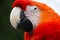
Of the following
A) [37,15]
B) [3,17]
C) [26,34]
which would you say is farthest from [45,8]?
[3,17]

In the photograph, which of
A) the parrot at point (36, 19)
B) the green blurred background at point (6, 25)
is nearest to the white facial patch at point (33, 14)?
the parrot at point (36, 19)

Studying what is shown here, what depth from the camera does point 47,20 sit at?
3.79ft

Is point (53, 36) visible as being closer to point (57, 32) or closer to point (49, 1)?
point (57, 32)

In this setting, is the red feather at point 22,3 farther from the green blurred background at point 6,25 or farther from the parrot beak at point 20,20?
the green blurred background at point 6,25

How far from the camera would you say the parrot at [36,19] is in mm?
1149

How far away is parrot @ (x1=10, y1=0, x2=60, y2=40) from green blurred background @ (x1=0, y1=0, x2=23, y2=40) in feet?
3.38

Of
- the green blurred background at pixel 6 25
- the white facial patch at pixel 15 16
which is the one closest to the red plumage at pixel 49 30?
the white facial patch at pixel 15 16

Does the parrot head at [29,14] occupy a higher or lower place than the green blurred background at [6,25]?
lower

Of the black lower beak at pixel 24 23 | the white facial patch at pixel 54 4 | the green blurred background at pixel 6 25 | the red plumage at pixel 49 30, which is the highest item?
the green blurred background at pixel 6 25

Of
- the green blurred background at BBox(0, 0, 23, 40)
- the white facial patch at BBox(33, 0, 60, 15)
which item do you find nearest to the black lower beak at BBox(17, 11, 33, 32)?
the white facial patch at BBox(33, 0, 60, 15)

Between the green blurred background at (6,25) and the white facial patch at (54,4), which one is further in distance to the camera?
the green blurred background at (6,25)

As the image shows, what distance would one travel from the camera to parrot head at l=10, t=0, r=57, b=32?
1.17 m

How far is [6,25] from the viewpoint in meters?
2.32

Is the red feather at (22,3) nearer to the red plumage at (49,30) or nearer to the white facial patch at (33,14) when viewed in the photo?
the white facial patch at (33,14)
